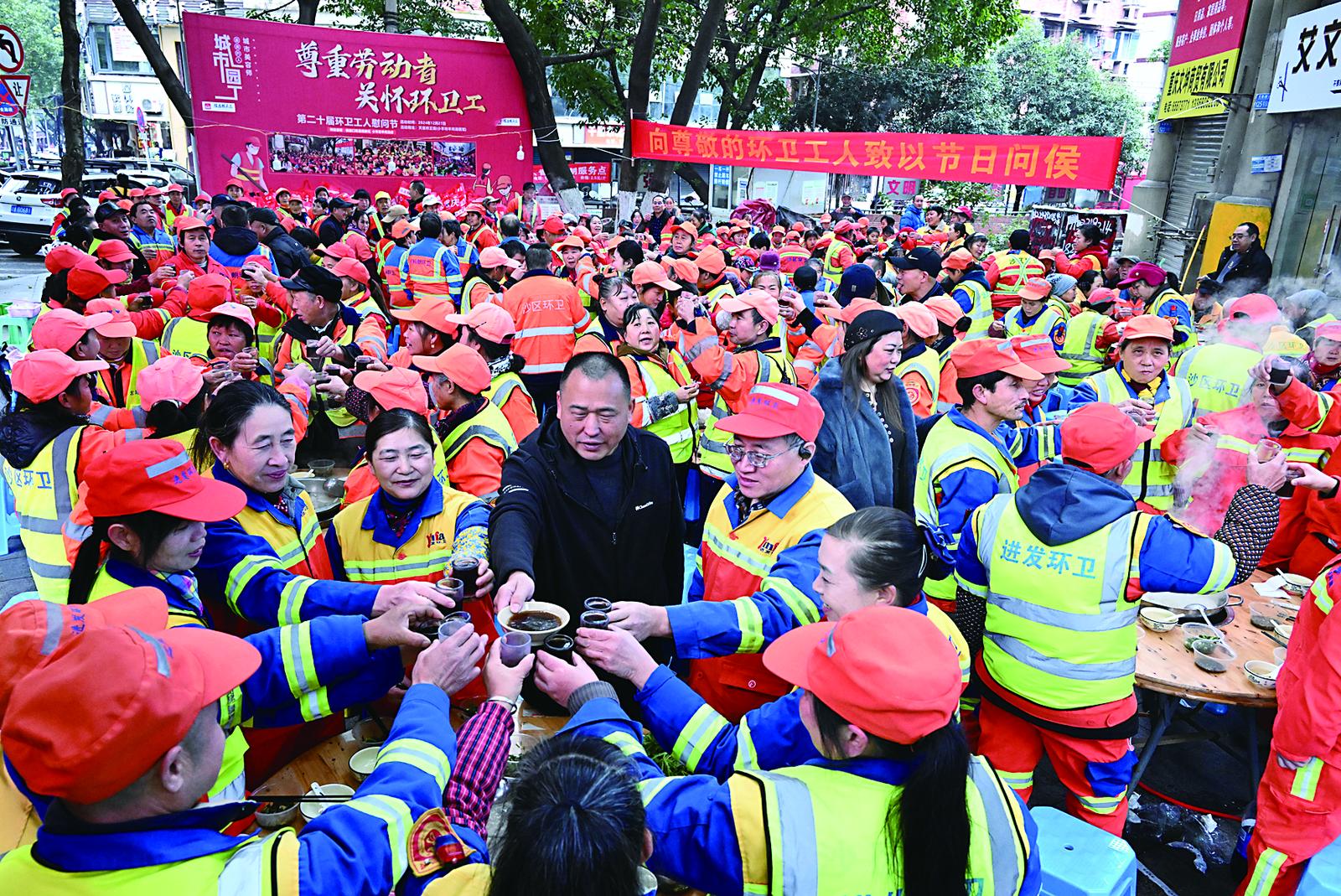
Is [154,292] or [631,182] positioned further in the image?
[631,182]

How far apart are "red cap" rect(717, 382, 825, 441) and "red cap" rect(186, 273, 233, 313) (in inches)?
176

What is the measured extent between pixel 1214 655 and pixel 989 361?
159cm

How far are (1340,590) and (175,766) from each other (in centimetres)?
341

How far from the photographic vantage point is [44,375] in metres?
3.66

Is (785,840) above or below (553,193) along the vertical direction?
below

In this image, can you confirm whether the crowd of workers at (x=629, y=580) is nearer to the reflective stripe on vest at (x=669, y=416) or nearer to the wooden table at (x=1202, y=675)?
the reflective stripe on vest at (x=669, y=416)

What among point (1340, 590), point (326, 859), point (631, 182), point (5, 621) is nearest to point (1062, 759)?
point (1340, 590)

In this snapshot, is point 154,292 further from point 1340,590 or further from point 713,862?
point 1340,590

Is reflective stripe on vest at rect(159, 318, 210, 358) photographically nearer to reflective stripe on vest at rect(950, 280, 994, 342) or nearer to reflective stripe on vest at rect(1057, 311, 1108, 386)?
reflective stripe on vest at rect(950, 280, 994, 342)

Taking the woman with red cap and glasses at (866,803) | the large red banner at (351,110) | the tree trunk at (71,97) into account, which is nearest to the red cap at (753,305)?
the woman with red cap and glasses at (866,803)

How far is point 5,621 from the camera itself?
1962 millimetres

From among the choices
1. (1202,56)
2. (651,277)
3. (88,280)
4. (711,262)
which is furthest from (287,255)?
(1202,56)

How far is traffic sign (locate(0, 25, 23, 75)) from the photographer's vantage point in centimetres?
887

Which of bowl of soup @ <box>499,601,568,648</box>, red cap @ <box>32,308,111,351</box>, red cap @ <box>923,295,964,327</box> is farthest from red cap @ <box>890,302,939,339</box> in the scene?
red cap @ <box>32,308,111,351</box>
